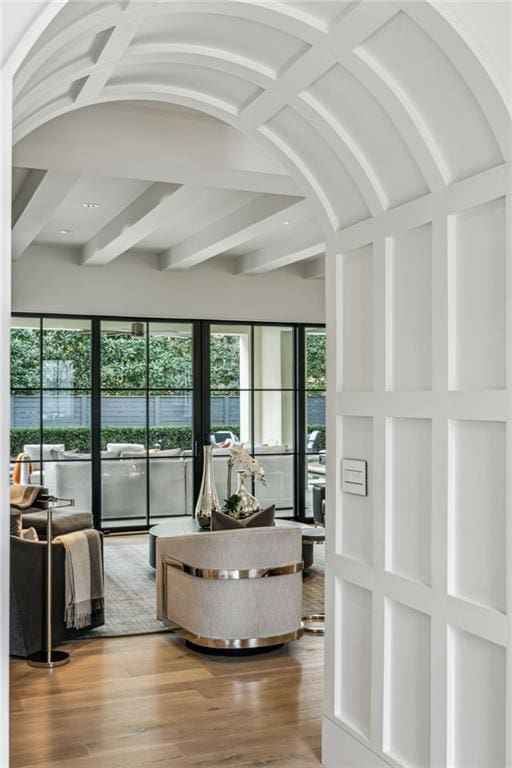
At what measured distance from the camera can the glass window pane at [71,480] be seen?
28.3ft

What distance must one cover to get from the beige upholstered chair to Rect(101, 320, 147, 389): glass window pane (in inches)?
176

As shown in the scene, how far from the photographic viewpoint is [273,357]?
9.63 meters

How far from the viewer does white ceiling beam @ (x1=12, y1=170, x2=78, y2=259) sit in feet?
16.9

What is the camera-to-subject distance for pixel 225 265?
9.29 meters

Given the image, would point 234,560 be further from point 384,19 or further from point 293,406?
point 293,406

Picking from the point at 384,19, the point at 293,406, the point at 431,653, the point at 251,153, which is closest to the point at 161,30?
the point at 384,19

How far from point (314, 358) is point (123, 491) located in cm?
277

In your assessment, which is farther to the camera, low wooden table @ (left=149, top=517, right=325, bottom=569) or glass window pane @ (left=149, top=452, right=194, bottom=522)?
glass window pane @ (left=149, top=452, right=194, bottom=522)

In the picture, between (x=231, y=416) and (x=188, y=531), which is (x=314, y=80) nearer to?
(x=188, y=531)

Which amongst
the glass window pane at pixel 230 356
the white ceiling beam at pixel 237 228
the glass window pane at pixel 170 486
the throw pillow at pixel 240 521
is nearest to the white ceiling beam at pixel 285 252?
the white ceiling beam at pixel 237 228

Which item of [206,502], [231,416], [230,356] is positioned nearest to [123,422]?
[231,416]

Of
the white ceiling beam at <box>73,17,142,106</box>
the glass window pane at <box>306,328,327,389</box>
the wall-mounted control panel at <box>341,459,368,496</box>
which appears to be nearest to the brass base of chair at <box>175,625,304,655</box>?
the wall-mounted control panel at <box>341,459,368,496</box>

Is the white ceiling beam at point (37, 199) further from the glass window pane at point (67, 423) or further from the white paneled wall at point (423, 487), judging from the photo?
the white paneled wall at point (423, 487)

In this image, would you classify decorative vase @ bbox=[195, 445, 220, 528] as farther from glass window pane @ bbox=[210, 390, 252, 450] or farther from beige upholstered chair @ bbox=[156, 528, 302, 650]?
glass window pane @ bbox=[210, 390, 252, 450]
